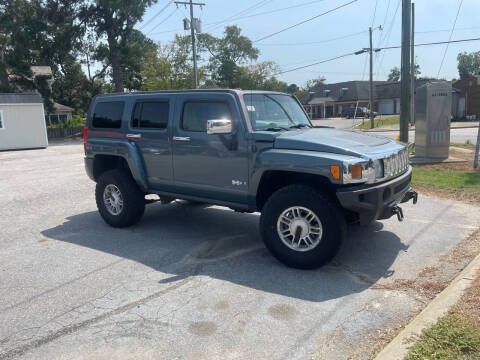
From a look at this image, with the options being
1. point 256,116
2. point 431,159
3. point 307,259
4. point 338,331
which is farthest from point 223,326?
point 431,159

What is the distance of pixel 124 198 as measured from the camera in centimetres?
624

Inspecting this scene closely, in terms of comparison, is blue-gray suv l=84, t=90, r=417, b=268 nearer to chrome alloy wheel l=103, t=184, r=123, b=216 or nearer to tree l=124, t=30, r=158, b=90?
chrome alloy wheel l=103, t=184, r=123, b=216

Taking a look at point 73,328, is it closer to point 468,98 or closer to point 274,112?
point 274,112

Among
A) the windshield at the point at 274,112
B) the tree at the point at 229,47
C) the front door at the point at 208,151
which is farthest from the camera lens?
the tree at the point at 229,47

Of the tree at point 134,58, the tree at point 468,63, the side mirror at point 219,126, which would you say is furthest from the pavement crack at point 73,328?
the tree at point 468,63

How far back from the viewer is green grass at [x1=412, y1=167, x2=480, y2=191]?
867 cm

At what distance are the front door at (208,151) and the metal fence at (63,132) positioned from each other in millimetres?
30989

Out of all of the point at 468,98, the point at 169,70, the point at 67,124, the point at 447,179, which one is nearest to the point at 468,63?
the point at 468,98

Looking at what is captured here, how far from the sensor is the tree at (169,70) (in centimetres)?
3969

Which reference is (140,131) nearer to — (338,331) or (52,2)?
(338,331)

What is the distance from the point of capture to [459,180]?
30.1ft

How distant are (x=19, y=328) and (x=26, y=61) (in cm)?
3205

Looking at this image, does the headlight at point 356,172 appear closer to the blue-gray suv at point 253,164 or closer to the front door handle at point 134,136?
the blue-gray suv at point 253,164

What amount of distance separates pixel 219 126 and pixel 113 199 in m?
2.61
